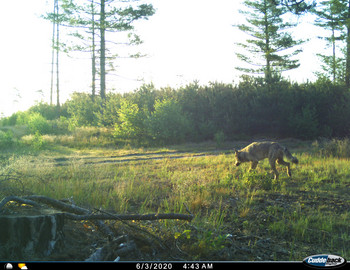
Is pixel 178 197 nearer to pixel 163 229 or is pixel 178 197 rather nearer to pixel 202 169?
pixel 163 229

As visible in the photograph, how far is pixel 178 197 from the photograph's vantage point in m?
6.55

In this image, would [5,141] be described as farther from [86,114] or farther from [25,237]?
[25,237]

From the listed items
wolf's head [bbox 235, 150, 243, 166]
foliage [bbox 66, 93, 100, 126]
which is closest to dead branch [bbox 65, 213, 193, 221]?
wolf's head [bbox 235, 150, 243, 166]

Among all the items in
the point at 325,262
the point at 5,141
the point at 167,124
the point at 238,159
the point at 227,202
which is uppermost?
the point at 167,124

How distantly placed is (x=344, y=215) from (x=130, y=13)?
26.2 meters

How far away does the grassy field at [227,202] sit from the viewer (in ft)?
13.5

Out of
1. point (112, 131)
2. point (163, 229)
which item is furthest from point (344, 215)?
point (112, 131)

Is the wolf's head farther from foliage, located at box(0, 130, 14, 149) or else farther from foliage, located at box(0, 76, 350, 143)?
foliage, located at box(0, 130, 14, 149)

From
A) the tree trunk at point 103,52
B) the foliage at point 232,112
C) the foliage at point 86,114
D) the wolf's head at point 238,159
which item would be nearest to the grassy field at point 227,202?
the wolf's head at point 238,159

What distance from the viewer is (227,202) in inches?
258

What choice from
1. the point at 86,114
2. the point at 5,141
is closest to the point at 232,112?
the point at 86,114

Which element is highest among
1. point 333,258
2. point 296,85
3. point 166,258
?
point 296,85

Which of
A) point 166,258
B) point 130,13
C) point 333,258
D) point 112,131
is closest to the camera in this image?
point 333,258

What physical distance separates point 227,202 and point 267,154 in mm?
3923
